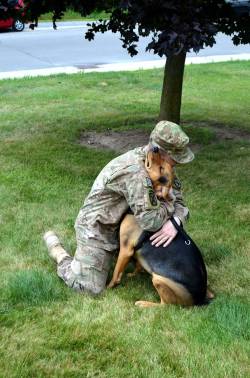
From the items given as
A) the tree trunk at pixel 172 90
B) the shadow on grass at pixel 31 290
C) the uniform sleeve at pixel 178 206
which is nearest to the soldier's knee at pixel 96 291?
the shadow on grass at pixel 31 290

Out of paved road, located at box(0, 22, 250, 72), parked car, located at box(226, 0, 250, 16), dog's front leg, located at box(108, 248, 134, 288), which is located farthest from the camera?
paved road, located at box(0, 22, 250, 72)

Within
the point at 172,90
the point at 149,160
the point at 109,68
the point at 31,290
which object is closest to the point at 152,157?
the point at 149,160

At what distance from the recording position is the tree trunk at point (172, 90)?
8.47 metres

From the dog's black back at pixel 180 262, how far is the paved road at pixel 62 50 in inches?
444

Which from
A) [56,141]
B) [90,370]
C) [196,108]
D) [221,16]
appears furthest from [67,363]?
[196,108]

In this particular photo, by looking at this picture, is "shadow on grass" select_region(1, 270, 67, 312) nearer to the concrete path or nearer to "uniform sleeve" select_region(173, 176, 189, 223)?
"uniform sleeve" select_region(173, 176, 189, 223)

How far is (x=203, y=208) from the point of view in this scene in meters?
6.39

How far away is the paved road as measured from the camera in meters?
16.1

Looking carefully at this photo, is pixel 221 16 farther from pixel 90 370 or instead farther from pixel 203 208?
pixel 90 370

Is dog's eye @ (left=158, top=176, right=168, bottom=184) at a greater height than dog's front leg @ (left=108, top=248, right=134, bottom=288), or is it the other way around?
dog's eye @ (left=158, top=176, right=168, bottom=184)

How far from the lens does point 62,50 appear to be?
18.1 metres

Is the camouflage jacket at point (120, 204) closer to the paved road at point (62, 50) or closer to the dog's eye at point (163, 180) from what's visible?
the dog's eye at point (163, 180)

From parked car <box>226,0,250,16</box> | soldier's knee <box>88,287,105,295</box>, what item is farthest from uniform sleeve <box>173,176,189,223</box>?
parked car <box>226,0,250,16</box>

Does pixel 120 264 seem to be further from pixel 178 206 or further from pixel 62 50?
pixel 62 50
